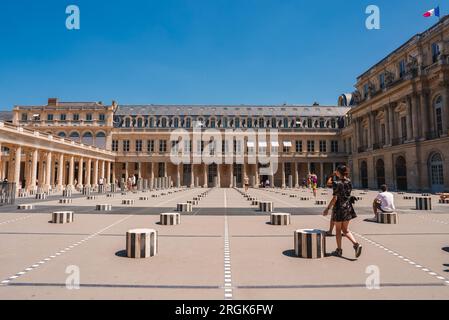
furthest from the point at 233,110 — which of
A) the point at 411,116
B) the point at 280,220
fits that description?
the point at 280,220

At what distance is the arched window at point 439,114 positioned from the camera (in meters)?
34.8

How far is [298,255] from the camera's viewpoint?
23.4 ft

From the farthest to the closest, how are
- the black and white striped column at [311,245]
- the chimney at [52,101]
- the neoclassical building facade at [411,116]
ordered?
1. the chimney at [52,101]
2. the neoclassical building facade at [411,116]
3. the black and white striped column at [311,245]

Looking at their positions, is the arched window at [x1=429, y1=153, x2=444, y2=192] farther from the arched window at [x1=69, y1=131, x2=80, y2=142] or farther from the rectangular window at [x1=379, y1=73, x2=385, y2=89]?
the arched window at [x1=69, y1=131, x2=80, y2=142]

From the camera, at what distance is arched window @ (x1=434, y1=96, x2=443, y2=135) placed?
34850 millimetres

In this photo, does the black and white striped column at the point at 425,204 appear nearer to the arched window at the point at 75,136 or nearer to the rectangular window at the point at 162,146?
the rectangular window at the point at 162,146

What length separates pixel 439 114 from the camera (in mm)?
35625

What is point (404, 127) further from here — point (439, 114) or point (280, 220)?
point (280, 220)

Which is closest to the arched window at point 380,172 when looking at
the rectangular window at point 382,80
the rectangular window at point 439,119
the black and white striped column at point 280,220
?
the rectangular window at point 439,119

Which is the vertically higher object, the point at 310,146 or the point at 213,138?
the point at 213,138

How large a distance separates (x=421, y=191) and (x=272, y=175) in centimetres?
3535

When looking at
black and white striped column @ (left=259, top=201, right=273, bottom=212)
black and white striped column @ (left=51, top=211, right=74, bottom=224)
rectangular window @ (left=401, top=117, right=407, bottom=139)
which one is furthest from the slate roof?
black and white striped column @ (left=51, top=211, right=74, bottom=224)
